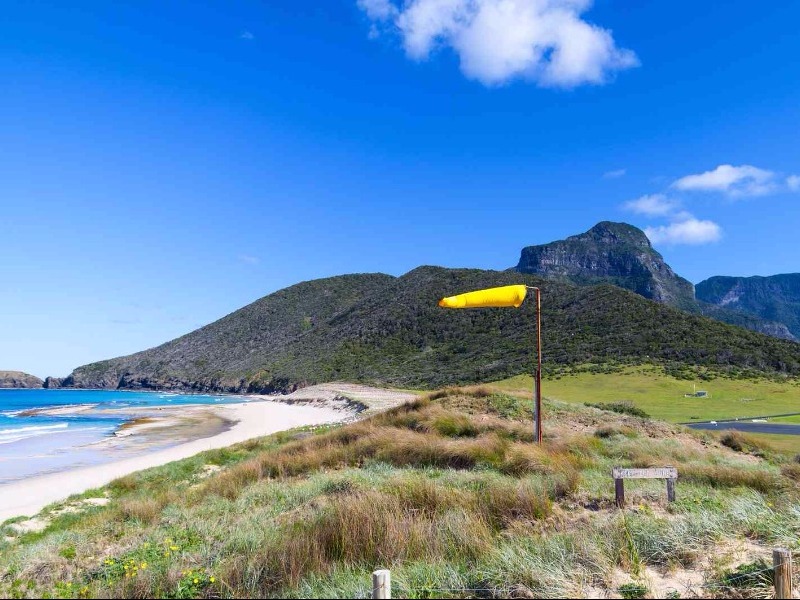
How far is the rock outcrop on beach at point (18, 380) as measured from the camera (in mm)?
150625

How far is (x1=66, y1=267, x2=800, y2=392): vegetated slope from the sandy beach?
58.5 ft

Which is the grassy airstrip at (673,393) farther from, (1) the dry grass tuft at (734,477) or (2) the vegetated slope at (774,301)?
(2) the vegetated slope at (774,301)

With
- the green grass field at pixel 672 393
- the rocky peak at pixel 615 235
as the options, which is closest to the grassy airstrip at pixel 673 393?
the green grass field at pixel 672 393

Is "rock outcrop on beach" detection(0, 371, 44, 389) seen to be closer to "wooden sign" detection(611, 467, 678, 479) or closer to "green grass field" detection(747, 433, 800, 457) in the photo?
"green grass field" detection(747, 433, 800, 457)

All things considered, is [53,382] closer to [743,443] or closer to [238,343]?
[238,343]

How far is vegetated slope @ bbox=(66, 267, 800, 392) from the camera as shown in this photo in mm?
45219

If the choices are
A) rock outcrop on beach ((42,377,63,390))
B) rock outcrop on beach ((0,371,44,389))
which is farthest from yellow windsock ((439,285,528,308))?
rock outcrop on beach ((0,371,44,389))

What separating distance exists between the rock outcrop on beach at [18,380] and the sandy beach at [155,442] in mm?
138922

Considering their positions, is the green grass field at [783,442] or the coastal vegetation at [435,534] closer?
the coastal vegetation at [435,534]

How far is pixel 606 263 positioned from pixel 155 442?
143695 millimetres

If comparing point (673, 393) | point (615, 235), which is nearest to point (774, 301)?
point (615, 235)

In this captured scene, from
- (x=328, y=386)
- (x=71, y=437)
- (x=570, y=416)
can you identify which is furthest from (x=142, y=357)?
(x=570, y=416)

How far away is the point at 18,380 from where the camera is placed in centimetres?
15088

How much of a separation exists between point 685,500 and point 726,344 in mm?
42502
